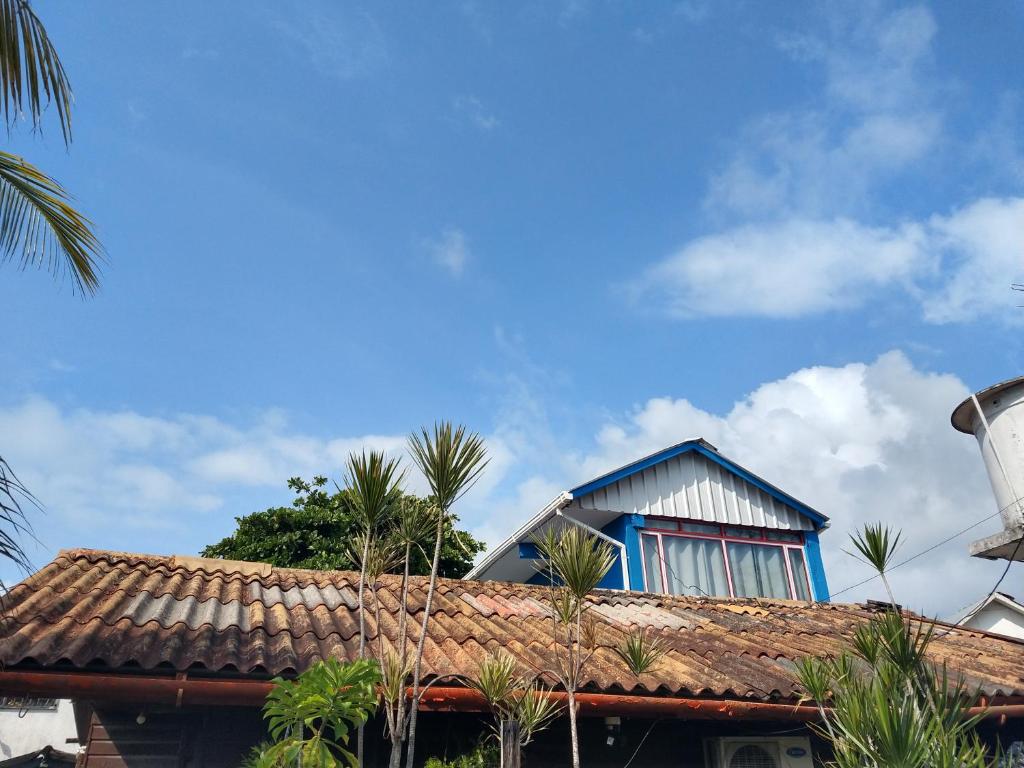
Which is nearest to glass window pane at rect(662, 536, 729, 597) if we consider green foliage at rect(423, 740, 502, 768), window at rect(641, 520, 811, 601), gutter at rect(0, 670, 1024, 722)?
window at rect(641, 520, 811, 601)

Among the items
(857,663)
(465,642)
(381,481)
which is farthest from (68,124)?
(857,663)

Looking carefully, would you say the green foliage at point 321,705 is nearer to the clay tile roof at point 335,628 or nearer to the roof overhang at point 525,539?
the clay tile roof at point 335,628

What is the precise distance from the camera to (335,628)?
6.43 metres

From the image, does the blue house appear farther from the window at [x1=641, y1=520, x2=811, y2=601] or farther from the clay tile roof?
the clay tile roof

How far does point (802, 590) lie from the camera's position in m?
13.4

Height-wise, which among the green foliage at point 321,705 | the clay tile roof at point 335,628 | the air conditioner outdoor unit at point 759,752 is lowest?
the air conditioner outdoor unit at point 759,752

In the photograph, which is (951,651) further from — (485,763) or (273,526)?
(273,526)

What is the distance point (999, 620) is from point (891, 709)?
14174mm

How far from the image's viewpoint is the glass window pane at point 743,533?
43.7ft

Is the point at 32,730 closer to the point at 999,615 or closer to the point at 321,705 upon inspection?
the point at 321,705

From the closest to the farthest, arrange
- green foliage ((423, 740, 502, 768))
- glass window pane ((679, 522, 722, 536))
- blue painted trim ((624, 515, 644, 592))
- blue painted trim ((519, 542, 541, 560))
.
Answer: green foliage ((423, 740, 502, 768)), blue painted trim ((624, 515, 644, 592)), glass window pane ((679, 522, 722, 536)), blue painted trim ((519, 542, 541, 560))

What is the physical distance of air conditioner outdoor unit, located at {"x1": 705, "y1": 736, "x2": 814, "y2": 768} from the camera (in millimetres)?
6953

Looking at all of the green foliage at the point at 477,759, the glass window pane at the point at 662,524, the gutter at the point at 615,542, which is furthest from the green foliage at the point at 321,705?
the glass window pane at the point at 662,524

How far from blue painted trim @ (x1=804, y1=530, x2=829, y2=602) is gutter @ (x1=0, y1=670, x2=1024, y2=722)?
25.3 feet
